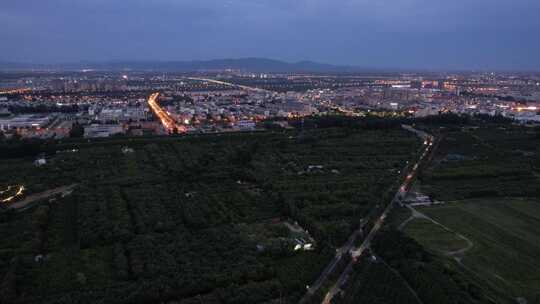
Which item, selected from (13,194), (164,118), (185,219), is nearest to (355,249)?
(185,219)

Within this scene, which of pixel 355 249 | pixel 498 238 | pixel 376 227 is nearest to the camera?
pixel 355 249

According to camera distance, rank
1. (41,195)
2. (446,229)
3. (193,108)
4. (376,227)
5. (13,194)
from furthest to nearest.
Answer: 1. (193,108)
2. (41,195)
3. (13,194)
4. (446,229)
5. (376,227)

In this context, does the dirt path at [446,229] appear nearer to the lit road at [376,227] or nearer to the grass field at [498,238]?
the grass field at [498,238]

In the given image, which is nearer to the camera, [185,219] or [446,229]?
[446,229]

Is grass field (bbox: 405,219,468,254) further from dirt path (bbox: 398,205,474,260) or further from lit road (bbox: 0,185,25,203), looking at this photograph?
lit road (bbox: 0,185,25,203)

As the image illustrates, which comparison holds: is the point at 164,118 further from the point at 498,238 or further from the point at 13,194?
the point at 498,238

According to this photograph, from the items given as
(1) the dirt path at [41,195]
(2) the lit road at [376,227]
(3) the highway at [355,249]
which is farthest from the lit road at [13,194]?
(2) the lit road at [376,227]

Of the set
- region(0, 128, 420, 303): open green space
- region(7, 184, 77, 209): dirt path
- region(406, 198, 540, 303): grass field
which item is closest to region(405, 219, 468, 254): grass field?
region(406, 198, 540, 303): grass field
